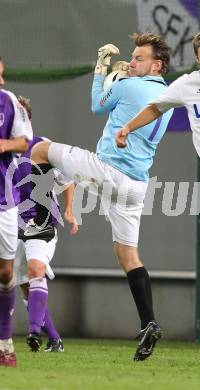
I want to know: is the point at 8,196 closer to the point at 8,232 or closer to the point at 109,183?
the point at 8,232

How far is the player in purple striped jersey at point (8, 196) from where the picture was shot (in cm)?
693

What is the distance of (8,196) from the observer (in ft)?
22.9

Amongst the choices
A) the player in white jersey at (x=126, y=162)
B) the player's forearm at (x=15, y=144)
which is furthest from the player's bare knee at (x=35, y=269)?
the player's forearm at (x=15, y=144)

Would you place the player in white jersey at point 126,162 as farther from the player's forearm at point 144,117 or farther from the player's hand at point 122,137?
the player's hand at point 122,137

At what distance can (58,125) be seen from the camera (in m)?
11.5

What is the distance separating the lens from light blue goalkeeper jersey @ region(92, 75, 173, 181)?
8.02 metres

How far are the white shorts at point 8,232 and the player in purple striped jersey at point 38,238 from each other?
195 cm

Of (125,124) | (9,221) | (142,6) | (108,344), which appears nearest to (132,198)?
(125,124)

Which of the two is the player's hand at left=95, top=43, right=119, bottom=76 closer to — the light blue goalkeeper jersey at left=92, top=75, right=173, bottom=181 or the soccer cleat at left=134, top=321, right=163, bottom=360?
the light blue goalkeeper jersey at left=92, top=75, right=173, bottom=181

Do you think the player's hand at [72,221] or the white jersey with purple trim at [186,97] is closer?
the white jersey with purple trim at [186,97]

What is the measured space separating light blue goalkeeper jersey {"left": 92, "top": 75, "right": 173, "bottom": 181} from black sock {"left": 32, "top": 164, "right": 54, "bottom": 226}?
1319 mm

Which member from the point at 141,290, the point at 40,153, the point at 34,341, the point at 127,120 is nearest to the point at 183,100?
the point at 127,120

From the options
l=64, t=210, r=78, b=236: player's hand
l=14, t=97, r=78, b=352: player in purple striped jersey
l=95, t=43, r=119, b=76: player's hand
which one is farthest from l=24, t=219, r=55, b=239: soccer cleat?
l=95, t=43, r=119, b=76: player's hand

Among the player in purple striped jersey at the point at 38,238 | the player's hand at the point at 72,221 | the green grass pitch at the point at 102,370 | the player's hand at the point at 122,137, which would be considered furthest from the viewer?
the player's hand at the point at 72,221
